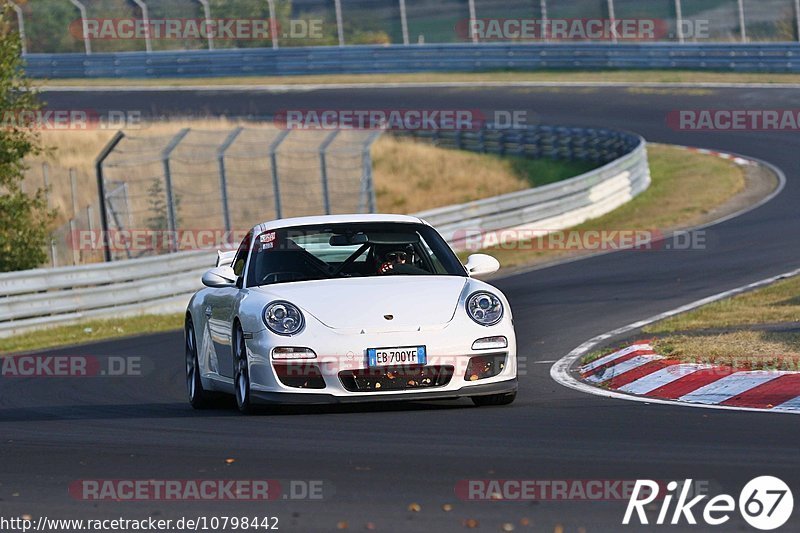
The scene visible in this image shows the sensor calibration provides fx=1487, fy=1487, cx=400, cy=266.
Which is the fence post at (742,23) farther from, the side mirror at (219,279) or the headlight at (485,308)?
the headlight at (485,308)

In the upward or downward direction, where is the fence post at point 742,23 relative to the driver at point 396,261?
upward

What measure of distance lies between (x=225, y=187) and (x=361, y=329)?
1486 cm

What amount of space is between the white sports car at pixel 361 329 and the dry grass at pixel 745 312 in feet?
13.1

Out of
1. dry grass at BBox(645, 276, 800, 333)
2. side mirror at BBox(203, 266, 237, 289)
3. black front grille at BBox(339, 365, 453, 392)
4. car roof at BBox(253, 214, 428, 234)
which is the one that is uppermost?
car roof at BBox(253, 214, 428, 234)

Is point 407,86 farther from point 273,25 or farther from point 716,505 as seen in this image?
point 716,505

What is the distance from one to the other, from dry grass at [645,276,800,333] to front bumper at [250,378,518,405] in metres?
4.27

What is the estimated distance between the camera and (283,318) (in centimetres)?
891

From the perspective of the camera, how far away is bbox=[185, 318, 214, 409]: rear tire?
10.5 meters

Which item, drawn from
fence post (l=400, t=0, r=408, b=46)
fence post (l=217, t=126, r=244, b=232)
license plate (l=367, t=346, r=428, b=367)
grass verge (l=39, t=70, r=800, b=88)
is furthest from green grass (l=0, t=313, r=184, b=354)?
fence post (l=400, t=0, r=408, b=46)

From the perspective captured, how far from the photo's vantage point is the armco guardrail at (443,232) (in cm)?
1925

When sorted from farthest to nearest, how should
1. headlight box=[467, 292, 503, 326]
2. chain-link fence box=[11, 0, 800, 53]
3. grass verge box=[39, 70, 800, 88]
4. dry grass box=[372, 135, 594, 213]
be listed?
chain-link fence box=[11, 0, 800, 53] → grass verge box=[39, 70, 800, 88] → dry grass box=[372, 135, 594, 213] → headlight box=[467, 292, 503, 326]

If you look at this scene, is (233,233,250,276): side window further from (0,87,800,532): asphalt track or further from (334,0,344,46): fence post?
(334,0,344,46): fence post

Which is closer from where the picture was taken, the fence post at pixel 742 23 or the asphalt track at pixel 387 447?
the asphalt track at pixel 387 447

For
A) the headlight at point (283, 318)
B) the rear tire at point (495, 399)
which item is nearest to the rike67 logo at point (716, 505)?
the rear tire at point (495, 399)
